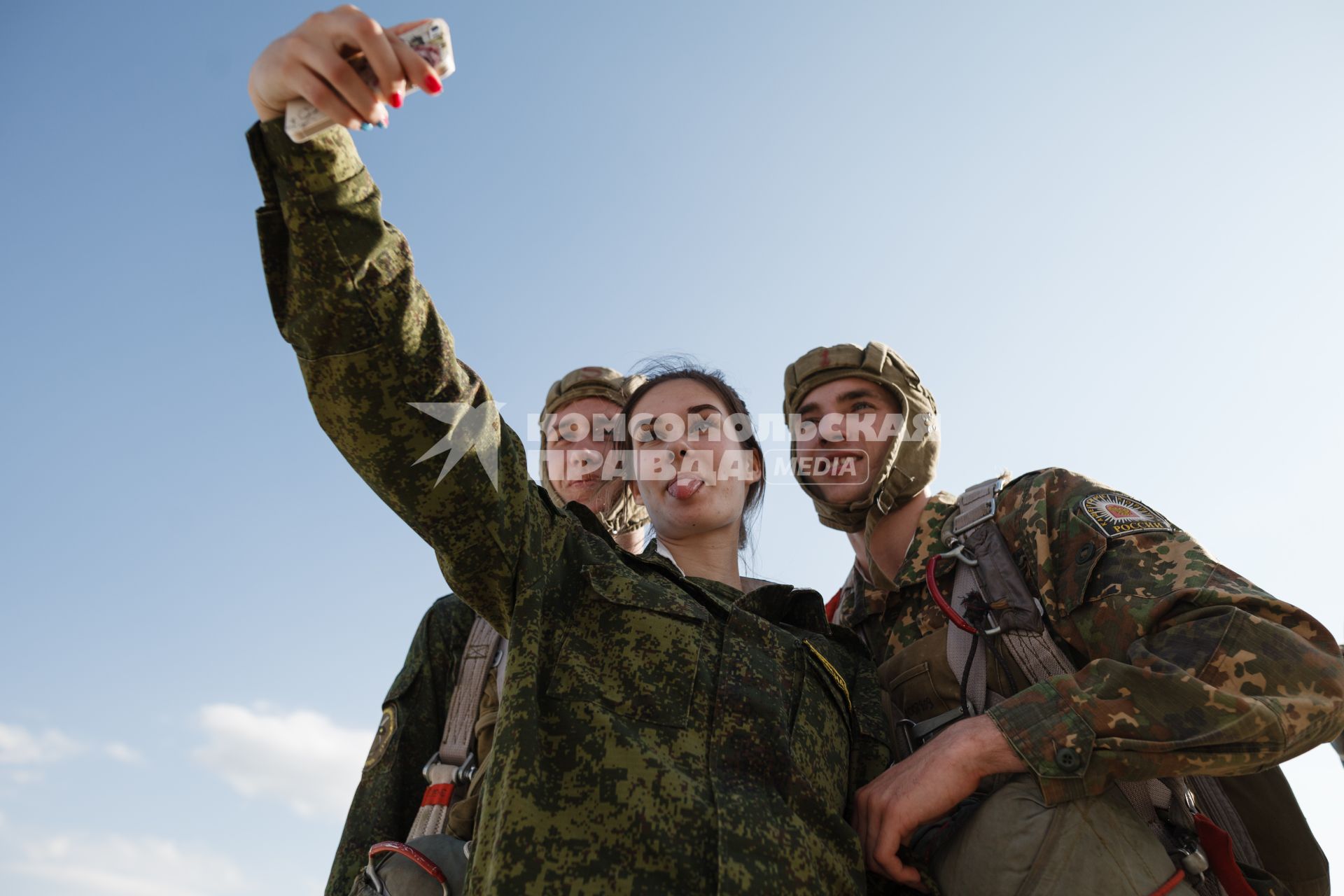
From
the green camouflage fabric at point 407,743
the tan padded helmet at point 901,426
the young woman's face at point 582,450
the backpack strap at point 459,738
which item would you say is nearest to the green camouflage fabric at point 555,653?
the backpack strap at point 459,738

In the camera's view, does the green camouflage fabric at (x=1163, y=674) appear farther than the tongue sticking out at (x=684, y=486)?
No

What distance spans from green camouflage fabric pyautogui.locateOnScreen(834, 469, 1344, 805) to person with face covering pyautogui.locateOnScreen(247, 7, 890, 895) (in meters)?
0.80

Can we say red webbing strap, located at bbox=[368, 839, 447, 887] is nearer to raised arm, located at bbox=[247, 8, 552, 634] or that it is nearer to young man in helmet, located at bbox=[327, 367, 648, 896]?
young man in helmet, located at bbox=[327, 367, 648, 896]

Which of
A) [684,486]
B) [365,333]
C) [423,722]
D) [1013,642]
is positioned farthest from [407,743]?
[1013,642]

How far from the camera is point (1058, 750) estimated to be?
3137 mm

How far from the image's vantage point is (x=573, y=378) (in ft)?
22.9

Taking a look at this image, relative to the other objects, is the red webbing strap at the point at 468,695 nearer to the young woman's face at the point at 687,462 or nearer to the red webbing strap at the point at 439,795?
the red webbing strap at the point at 439,795

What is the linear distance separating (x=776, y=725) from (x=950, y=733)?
780 millimetres

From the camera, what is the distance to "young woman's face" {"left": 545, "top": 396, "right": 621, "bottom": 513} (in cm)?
630

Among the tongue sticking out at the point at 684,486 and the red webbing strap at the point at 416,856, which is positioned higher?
the tongue sticking out at the point at 684,486

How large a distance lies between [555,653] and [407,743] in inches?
85.9

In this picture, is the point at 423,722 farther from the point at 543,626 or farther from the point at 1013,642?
the point at 1013,642

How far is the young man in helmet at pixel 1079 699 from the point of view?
3.07 m

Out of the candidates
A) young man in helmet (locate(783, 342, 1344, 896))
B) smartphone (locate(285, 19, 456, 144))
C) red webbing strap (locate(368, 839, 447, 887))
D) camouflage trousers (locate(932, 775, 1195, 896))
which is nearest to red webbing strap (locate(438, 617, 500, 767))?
red webbing strap (locate(368, 839, 447, 887))
